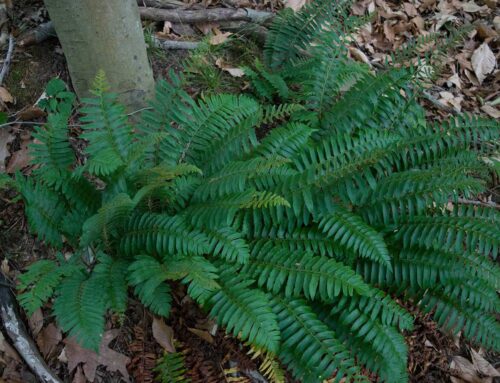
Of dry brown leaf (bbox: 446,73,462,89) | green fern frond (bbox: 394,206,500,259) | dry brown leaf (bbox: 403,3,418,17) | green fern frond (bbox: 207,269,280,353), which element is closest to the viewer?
green fern frond (bbox: 207,269,280,353)

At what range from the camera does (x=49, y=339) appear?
8.30 ft

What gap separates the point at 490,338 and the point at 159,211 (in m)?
2.06

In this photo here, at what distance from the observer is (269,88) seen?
11.9ft

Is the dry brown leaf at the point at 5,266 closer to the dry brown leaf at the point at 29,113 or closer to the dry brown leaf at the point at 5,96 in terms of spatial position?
the dry brown leaf at the point at 29,113

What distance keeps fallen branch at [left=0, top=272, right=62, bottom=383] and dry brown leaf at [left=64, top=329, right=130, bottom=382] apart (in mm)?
135

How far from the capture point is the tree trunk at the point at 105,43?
2.66 metres

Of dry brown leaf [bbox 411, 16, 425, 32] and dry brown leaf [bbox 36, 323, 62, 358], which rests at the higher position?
dry brown leaf [bbox 411, 16, 425, 32]

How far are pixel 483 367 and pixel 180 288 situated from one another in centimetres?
215

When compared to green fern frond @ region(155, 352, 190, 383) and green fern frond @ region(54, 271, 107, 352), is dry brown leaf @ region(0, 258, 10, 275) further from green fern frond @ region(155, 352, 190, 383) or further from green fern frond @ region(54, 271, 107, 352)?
green fern frond @ region(155, 352, 190, 383)

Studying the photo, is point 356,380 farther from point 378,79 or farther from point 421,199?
point 378,79

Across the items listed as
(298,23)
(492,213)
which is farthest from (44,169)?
(492,213)

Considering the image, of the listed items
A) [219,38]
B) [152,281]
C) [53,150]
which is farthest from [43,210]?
[219,38]

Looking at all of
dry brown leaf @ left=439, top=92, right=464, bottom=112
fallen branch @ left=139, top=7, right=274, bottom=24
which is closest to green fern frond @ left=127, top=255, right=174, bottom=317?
fallen branch @ left=139, top=7, right=274, bottom=24

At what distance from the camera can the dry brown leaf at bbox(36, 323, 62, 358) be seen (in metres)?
2.50
